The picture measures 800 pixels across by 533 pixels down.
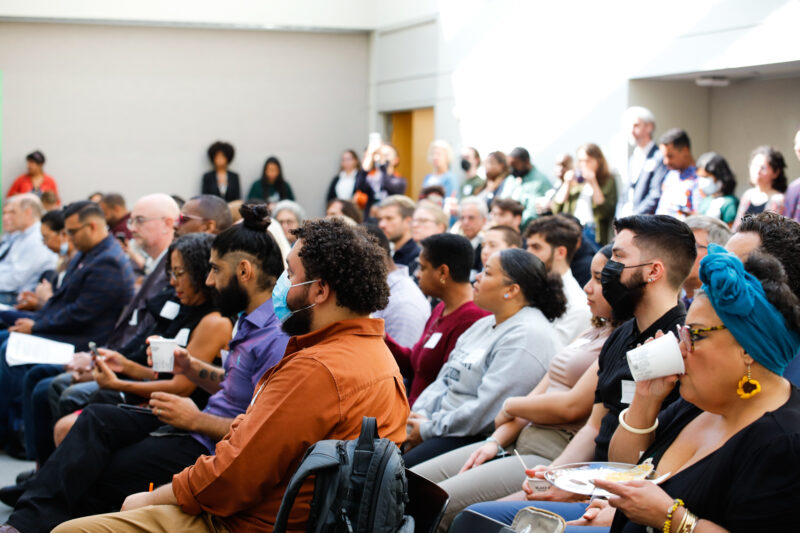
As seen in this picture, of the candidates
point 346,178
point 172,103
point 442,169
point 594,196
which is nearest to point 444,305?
point 594,196

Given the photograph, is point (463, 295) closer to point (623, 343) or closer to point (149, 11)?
point (623, 343)

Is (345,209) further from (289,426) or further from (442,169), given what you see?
(289,426)

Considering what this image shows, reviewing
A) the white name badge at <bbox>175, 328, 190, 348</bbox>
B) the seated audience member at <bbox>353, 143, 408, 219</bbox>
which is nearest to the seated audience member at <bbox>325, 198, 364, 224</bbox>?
the seated audience member at <bbox>353, 143, 408, 219</bbox>

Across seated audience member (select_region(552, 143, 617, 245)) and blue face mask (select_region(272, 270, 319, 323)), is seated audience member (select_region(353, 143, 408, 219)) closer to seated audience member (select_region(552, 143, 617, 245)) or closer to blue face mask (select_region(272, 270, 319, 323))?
seated audience member (select_region(552, 143, 617, 245))

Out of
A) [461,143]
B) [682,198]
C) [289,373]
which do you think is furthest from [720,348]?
[461,143]

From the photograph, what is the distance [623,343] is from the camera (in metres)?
2.86

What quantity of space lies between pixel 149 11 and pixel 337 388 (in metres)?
11.0

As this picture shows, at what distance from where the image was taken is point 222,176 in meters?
12.6

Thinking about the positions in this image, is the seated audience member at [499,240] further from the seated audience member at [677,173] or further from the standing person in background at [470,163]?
the standing person in background at [470,163]

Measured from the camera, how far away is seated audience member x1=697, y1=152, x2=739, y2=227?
20.4ft

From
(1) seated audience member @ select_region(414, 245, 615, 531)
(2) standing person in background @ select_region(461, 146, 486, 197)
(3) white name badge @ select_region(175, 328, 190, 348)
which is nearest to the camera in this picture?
(1) seated audience member @ select_region(414, 245, 615, 531)

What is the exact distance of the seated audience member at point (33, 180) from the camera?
11.7 m

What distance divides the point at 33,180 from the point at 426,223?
7.33m

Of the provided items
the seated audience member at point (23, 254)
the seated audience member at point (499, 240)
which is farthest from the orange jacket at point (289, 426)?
the seated audience member at point (23, 254)
